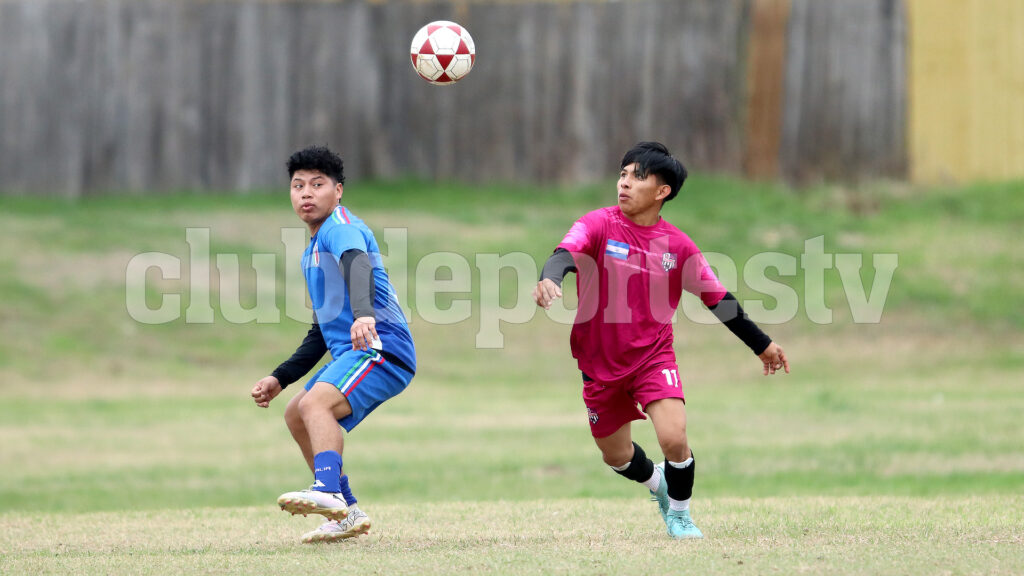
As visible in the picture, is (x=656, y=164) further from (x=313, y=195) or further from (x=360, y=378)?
(x=360, y=378)

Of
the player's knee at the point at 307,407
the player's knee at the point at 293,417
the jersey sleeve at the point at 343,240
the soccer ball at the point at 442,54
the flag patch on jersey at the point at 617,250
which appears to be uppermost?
the soccer ball at the point at 442,54

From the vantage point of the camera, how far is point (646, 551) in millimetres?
6945

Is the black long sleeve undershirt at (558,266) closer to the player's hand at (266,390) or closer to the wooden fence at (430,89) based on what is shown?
the player's hand at (266,390)

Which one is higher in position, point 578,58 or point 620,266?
point 578,58

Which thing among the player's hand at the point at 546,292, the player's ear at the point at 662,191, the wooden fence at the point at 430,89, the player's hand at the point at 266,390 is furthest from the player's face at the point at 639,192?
the wooden fence at the point at 430,89

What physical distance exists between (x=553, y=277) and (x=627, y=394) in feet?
3.24

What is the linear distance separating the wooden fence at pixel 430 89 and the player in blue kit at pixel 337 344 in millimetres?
14829

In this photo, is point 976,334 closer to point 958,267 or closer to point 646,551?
point 958,267

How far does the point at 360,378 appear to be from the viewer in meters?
7.58

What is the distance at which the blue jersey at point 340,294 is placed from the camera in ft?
25.3

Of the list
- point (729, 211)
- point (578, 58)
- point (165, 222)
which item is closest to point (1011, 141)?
point (729, 211)

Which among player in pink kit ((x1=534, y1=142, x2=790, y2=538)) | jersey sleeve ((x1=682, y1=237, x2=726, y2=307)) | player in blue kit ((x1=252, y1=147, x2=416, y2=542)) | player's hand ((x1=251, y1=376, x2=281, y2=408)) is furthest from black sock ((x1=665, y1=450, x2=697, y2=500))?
player's hand ((x1=251, y1=376, x2=281, y2=408))

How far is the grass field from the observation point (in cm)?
746

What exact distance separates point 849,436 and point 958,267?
6.78 m
